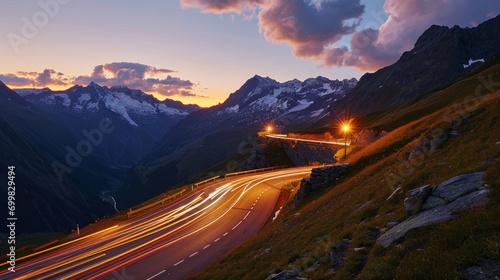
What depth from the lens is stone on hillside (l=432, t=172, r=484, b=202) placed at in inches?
456

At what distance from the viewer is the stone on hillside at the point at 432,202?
1190 cm

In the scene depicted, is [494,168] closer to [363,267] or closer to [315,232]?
[363,267]

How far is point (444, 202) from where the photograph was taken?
11672mm

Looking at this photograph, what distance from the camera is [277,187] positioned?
216 feet

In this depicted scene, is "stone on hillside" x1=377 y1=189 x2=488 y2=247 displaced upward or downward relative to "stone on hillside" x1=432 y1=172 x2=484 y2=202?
downward

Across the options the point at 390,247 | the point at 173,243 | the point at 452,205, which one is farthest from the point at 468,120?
the point at 173,243

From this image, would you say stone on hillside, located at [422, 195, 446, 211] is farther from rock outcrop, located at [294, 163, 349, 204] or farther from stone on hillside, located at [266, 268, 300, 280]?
rock outcrop, located at [294, 163, 349, 204]

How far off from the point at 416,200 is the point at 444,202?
1106 mm

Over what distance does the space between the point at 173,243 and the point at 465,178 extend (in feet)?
107

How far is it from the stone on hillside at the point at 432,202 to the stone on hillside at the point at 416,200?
173mm

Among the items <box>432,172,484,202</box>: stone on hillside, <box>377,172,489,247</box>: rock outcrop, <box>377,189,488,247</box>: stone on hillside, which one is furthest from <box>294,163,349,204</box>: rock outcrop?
<box>377,189,488,247</box>: stone on hillside

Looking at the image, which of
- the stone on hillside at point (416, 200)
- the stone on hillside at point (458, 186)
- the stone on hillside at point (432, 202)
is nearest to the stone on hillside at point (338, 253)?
the stone on hillside at point (416, 200)

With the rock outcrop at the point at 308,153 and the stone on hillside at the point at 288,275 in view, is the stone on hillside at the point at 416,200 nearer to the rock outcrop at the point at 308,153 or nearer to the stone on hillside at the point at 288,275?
the stone on hillside at the point at 288,275

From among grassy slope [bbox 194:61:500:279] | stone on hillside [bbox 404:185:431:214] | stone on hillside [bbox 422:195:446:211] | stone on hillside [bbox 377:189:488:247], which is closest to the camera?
grassy slope [bbox 194:61:500:279]
